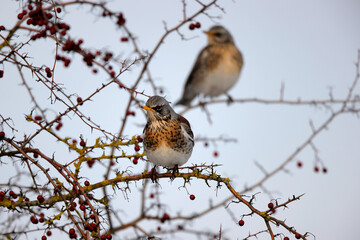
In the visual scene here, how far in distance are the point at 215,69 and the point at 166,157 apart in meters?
3.23

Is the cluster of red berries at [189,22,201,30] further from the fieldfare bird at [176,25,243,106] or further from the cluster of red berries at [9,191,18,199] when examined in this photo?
the fieldfare bird at [176,25,243,106]

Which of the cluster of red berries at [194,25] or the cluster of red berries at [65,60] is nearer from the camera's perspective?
the cluster of red berries at [65,60]

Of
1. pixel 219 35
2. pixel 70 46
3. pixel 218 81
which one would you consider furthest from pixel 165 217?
pixel 219 35

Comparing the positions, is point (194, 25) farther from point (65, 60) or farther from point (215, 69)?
point (215, 69)

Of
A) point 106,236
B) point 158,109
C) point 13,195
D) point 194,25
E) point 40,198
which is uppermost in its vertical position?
point 194,25

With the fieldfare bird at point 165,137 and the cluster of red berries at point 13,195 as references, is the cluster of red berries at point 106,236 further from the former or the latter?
the fieldfare bird at point 165,137

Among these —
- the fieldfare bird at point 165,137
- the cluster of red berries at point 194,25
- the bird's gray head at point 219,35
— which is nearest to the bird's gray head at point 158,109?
the fieldfare bird at point 165,137

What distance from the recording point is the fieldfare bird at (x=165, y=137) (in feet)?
11.4

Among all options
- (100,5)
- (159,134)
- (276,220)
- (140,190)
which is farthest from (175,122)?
(276,220)

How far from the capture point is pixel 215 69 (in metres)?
6.42

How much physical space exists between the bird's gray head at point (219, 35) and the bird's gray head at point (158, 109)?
3308 mm

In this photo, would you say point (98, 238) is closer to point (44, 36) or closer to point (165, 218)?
point (44, 36)

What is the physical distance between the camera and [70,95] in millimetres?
2432

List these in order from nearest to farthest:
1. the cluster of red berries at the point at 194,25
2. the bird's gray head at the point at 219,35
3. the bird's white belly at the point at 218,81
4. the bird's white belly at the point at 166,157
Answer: the bird's white belly at the point at 166,157 → the cluster of red berries at the point at 194,25 → the bird's white belly at the point at 218,81 → the bird's gray head at the point at 219,35
